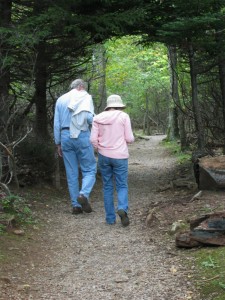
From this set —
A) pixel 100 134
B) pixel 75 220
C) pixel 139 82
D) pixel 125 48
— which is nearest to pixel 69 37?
pixel 100 134

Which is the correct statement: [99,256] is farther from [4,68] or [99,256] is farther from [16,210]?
[4,68]

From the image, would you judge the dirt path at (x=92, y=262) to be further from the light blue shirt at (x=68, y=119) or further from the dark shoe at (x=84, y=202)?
the light blue shirt at (x=68, y=119)

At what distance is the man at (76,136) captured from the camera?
23.2 ft

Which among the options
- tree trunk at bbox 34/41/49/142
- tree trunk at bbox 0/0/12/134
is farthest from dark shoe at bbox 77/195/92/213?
tree trunk at bbox 34/41/49/142

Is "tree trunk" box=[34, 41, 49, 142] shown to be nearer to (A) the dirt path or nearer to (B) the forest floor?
(B) the forest floor

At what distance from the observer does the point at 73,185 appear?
7.33m

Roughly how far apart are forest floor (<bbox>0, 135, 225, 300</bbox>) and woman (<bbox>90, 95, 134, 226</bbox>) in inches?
17.3

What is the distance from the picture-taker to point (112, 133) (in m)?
6.47

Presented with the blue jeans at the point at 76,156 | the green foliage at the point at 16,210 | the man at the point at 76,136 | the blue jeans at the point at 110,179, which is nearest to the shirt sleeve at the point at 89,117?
the man at the point at 76,136

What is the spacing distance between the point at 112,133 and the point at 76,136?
886mm

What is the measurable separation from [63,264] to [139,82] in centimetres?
3362

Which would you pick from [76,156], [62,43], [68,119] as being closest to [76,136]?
[68,119]

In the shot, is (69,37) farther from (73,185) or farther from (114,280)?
(114,280)

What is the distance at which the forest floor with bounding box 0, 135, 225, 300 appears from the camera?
399 cm
